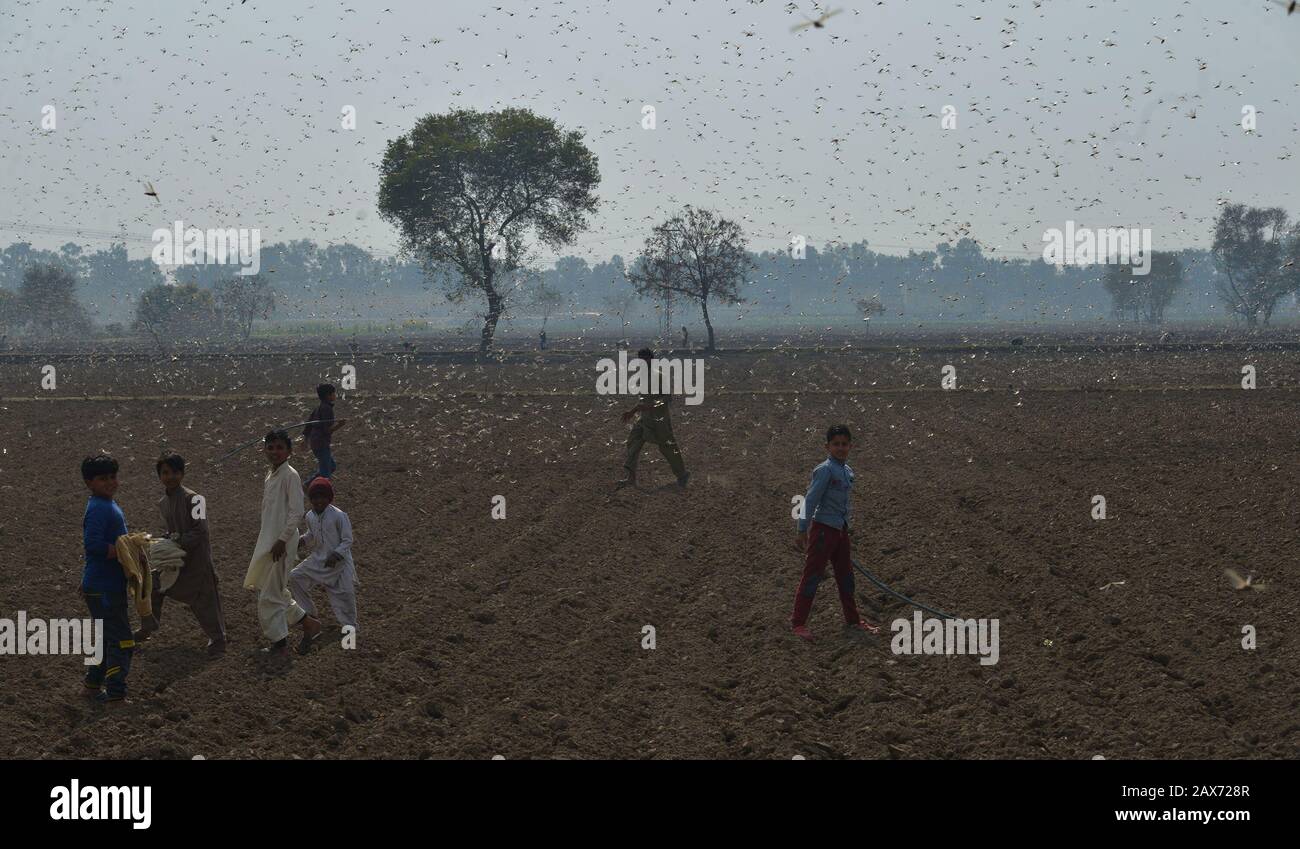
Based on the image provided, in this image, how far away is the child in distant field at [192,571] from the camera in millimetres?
8945

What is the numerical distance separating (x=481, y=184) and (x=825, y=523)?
5461cm

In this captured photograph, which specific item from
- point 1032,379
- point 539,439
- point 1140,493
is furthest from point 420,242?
point 1140,493

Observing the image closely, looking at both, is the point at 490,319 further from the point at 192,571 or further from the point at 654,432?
the point at 192,571

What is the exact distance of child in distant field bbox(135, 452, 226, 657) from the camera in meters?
8.95

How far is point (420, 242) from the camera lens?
61781 mm

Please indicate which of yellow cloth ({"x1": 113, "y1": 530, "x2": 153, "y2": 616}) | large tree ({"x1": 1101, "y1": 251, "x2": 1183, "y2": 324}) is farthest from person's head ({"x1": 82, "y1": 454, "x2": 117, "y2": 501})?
large tree ({"x1": 1101, "y1": 251, "x2": 1183, "y2": 324})

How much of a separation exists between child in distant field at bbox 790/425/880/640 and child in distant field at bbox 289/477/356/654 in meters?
3.69

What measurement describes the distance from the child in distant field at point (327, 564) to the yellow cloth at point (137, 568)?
1348 mm

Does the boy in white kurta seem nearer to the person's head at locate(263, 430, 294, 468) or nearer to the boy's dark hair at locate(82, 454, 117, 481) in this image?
the person's head at locate(263, 430, 294, 468)

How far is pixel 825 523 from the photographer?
9555 millimetres

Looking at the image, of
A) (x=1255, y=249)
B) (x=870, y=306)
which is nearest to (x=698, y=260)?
(x=870, y=306)

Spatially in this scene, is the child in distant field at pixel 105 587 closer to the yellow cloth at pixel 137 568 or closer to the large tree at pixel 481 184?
the yellow cloth at pixel 137 568

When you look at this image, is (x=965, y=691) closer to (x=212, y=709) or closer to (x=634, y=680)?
(x=634, y=680)

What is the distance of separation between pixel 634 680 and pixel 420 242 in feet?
183
